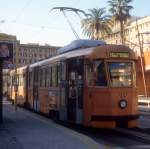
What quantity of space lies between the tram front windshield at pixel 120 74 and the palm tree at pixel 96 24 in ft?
157

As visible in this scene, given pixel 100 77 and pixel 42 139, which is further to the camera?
pixel 100 77

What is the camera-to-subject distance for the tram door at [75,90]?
1897 cm

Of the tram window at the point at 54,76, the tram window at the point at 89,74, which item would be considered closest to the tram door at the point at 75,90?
the tram window at the point at 89,74

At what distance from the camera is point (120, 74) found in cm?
1836

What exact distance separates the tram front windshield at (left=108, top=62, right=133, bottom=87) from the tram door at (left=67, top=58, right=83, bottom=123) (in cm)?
127

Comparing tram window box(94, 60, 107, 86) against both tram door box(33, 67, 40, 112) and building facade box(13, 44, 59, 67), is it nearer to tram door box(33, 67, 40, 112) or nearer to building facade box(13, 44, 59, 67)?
tram door box(33, 67, 40, 112)

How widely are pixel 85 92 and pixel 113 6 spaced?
4943cm

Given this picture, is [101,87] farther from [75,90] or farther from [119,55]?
[75,90]

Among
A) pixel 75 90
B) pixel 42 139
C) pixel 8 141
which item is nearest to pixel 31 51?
pixel 75 90

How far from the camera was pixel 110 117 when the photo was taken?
58.4 feet

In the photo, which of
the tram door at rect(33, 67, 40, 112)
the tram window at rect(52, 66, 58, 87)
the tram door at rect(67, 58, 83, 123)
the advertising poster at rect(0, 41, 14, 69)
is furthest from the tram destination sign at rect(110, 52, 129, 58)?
the tram door at rect(33, 67, 40, 112)

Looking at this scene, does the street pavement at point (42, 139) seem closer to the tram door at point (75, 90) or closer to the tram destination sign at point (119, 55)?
the tram door at point (75, 90)

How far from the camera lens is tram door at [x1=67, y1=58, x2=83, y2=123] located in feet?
62.2

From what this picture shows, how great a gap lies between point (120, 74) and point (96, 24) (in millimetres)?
49508
